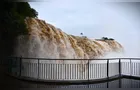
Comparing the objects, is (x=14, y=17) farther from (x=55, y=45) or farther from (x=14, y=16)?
(x=55, y=45)

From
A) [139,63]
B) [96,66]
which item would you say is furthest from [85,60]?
[139,63]

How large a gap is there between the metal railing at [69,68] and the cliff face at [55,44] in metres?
0.11

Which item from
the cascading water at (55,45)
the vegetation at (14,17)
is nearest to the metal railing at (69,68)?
the cascading water at (55,45)

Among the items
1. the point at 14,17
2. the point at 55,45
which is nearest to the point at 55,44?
the point at 55,45

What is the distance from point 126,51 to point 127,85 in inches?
24.0

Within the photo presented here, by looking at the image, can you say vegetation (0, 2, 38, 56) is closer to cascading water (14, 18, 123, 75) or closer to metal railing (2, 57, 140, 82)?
cascading water (14, 18, 123, 75)

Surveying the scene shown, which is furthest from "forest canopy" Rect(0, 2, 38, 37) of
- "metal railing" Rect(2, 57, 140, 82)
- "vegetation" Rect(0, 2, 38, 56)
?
"metal railing" Rect(2, 57, 140, 82)

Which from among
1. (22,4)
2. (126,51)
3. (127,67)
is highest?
(22,4)

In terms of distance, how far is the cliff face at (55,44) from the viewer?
15.3 feet

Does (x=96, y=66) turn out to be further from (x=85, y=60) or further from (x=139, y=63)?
(x=139, y=63)

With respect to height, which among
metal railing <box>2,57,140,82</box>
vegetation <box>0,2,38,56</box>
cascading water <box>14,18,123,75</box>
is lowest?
metal railing <box>2,57,140,82</box>

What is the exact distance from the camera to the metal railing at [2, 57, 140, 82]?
4633 millimetres

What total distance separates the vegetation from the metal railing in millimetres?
491

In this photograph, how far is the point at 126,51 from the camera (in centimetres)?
462
